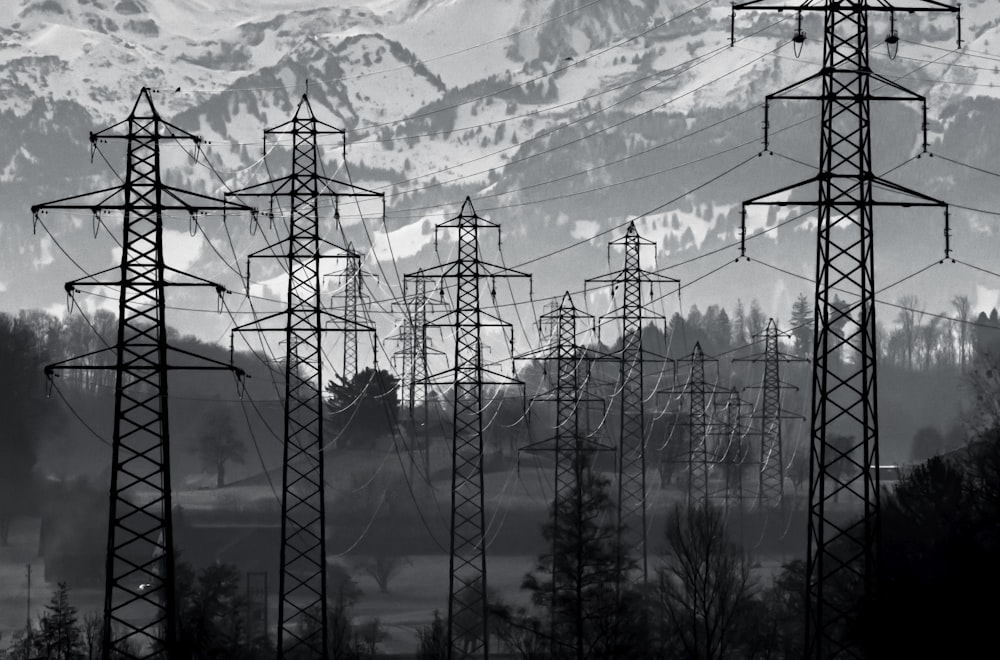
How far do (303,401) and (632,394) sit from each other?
16.0 meters

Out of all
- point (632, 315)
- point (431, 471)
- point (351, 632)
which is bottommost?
point (351, 632)

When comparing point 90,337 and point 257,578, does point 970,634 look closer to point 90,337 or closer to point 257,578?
point 257,578

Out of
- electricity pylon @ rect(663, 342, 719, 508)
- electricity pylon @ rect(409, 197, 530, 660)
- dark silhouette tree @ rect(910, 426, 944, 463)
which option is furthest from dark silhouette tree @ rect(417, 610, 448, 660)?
dark silhouette tree @ rect(910, 426, 944, 463)

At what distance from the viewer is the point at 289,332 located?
37.8 meters

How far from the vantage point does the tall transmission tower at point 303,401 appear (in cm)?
3712

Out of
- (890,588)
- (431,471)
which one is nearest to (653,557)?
(431,471)

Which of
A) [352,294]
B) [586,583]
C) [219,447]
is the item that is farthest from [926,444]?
[586,583]

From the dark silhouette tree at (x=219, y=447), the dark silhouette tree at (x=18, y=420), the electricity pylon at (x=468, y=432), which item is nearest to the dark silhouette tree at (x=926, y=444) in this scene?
the electricity pylon at (x=468, y=432)

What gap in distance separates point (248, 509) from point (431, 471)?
1330 centimetres

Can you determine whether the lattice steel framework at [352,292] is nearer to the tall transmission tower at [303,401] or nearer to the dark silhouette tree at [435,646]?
the tall transmission tower at [303,401]

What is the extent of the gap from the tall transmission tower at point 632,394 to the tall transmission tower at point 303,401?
955 cm

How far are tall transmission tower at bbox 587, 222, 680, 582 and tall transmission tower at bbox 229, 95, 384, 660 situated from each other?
9549mm

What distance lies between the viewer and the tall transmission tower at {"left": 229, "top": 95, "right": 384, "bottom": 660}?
37.1 meters

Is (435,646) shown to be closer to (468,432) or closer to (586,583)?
(586,583)
